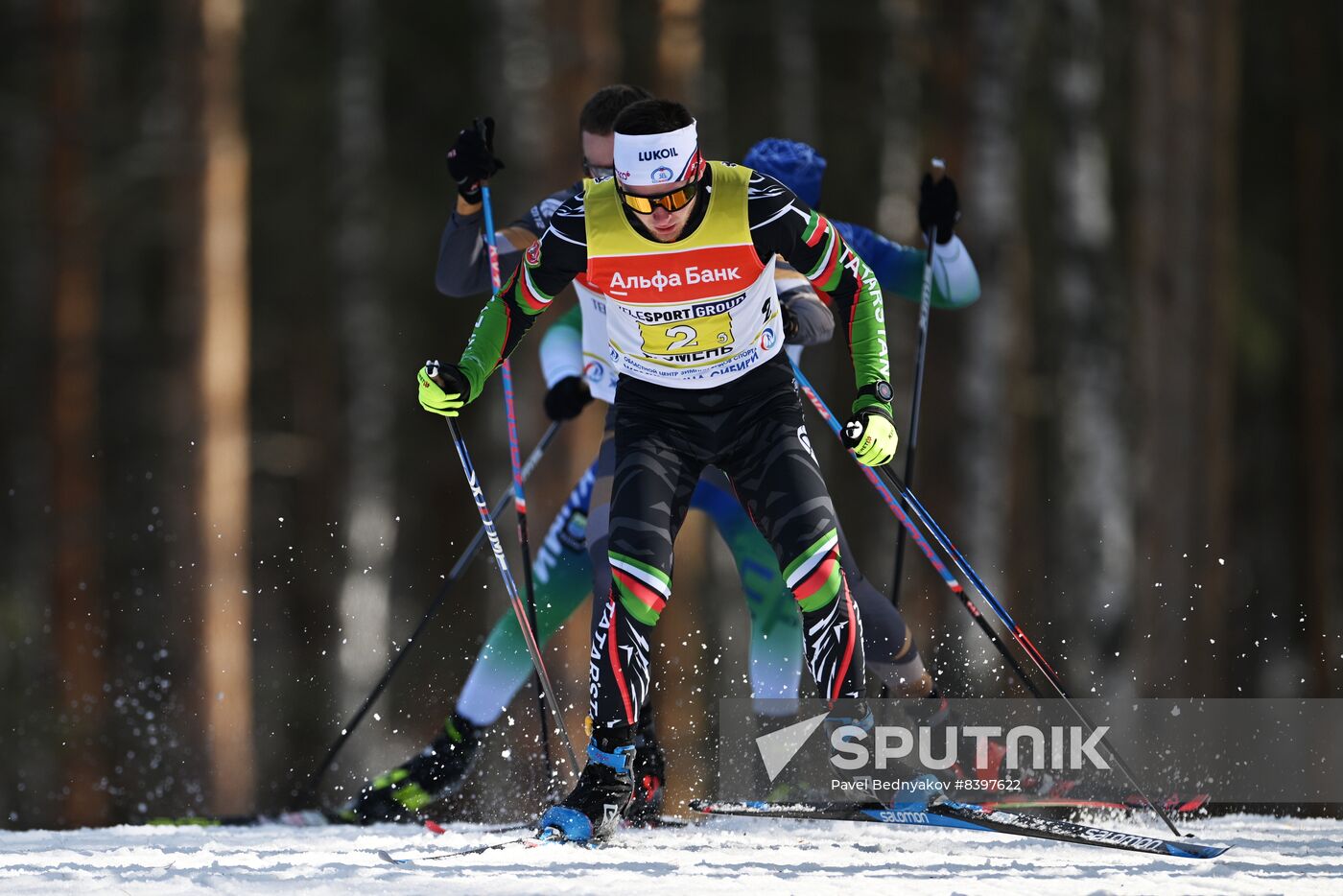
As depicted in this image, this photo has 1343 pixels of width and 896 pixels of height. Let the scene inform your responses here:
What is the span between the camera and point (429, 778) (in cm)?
641

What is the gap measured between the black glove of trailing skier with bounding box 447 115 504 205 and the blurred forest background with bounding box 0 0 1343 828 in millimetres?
1964

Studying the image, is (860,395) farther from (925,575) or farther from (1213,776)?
(925,575)

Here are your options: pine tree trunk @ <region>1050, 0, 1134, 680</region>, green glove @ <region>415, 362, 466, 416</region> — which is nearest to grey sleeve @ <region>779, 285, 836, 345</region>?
green glove @ <region>415, 362, 466, 416</region>

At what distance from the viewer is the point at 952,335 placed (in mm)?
12789

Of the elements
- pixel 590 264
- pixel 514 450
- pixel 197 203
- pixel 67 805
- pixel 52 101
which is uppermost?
pixel 52 101

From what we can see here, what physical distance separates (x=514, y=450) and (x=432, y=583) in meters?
17.0

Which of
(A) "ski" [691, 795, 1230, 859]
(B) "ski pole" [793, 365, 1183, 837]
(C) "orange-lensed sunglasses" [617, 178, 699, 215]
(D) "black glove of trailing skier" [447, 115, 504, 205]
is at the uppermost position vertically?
(D) "black glove of trailing skier" [447, 115, 504, 205]

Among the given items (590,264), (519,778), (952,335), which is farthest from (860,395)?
(952,335)

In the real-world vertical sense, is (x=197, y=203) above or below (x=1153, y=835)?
above

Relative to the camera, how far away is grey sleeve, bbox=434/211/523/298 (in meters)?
6.17

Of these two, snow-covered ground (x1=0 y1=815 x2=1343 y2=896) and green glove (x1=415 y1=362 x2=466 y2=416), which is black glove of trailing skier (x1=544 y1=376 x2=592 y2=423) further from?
snow-covered ground (x1=0 y1=815 x2=1343 y2=896)

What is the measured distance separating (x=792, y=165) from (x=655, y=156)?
143cm

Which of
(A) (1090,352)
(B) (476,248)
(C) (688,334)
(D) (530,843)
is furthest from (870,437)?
(A) (1090,352)

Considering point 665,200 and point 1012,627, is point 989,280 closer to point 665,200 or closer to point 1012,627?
point 1012,627
